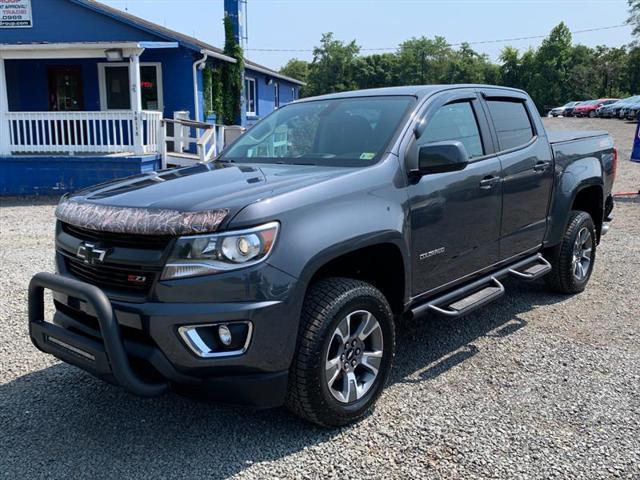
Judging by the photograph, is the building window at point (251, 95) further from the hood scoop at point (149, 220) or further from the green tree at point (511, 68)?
the green tree at point (511, 68)

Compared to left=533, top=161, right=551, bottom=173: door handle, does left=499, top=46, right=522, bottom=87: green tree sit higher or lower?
higher

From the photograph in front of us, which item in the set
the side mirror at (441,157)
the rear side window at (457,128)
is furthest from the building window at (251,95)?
the side mirror at (441,157)

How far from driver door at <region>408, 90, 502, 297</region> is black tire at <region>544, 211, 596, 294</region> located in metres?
1.32

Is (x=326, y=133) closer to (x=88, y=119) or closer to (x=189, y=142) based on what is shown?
(x=88, y=119)

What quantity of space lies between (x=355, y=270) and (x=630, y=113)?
4436 centimetres

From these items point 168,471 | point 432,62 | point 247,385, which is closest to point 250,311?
point 247,385

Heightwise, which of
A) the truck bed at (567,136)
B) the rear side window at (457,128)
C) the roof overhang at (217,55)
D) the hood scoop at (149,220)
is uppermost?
the roof overhang at (217,55)

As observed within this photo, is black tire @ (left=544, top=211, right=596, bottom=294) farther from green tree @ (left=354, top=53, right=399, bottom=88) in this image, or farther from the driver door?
green tree @ (left=354, top=53, right=399, bottom=88)

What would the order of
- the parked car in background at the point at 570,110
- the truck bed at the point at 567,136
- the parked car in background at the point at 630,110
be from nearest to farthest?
1. the truck bed at the point at 567,136
2. the parked car in background at the point at 630,110
3. the parked car in background at the point at 570,110

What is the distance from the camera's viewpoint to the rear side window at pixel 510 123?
482cm

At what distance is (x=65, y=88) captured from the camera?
1784cm

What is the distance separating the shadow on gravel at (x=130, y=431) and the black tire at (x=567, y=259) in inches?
72.3

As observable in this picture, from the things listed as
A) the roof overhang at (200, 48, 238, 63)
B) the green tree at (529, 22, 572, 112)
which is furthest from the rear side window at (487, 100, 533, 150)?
the green tree at (529, 22, 572, 112)

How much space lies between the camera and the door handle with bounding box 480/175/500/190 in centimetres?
432
